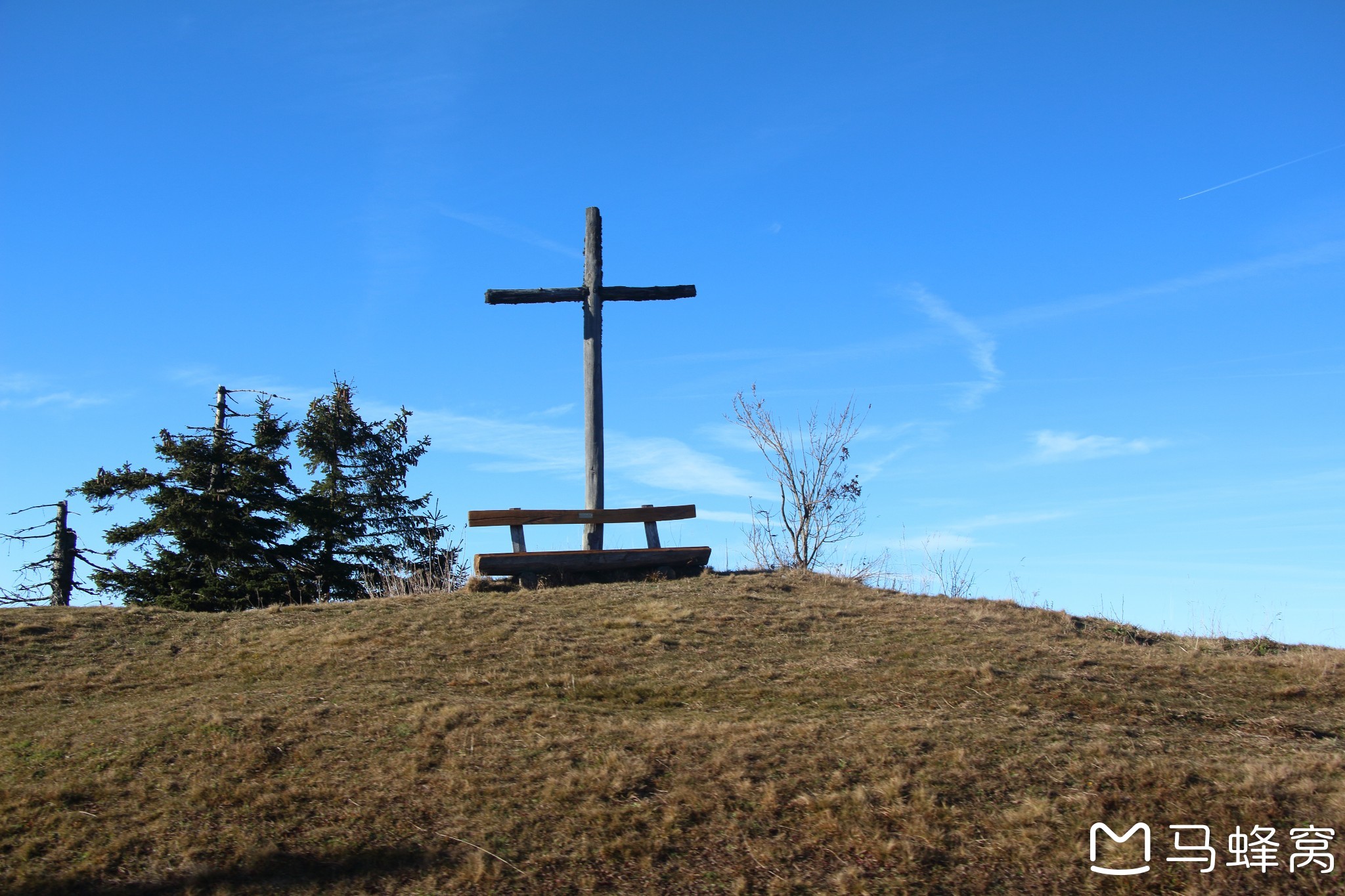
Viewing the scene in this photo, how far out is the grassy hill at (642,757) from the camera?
5840 millimetres

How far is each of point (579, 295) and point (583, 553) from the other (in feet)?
12.5

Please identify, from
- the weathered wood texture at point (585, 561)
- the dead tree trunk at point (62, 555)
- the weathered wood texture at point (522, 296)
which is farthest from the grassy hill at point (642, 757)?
the dead tree trunk at point (62, 555)

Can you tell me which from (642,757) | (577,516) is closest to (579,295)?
(577,516)

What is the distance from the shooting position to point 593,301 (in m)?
14.5

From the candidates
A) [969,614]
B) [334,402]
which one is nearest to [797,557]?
[969,614]

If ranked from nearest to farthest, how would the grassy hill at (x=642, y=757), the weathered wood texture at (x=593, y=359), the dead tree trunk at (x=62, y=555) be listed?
the grassy hill at (x=642, y=757) < the weathered wood texture at (x=593, y=359) < the dead tree trunk at (x=62, y=555)

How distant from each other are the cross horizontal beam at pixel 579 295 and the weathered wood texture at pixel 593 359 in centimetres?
16

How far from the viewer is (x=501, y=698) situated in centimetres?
836

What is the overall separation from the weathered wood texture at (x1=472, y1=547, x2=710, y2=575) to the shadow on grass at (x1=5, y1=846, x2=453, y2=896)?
6.87m

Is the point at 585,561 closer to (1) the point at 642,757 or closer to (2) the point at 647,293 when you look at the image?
(2) the point at 647,293

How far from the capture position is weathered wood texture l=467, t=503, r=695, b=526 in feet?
42.1

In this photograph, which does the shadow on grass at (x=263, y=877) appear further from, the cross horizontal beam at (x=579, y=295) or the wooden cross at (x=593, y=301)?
the cross horizontal beam at (x=579, y=295)

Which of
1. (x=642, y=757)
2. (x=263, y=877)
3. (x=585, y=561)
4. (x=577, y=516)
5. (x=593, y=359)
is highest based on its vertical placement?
(x=593, y=359)

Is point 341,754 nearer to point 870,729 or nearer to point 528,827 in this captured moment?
point 528,827
